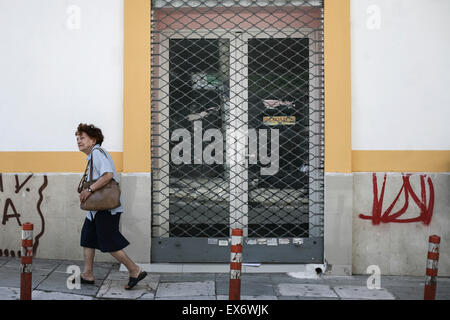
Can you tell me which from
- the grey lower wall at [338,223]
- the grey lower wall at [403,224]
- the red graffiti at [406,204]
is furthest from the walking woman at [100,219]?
the red graffiti at [406,204]

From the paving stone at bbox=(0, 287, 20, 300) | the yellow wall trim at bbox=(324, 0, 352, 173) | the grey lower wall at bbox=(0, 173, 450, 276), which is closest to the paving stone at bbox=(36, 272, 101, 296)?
the paving stone at bbox=(0, 287, 20, 300)

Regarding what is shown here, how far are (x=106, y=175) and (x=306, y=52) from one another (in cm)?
319

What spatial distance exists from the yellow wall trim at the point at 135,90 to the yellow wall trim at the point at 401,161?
8.86ft

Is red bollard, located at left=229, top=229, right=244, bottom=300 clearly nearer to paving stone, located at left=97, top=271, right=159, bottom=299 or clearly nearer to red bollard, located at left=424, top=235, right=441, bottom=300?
paving stone, located at left=97, top=271, right=159, bottom=299

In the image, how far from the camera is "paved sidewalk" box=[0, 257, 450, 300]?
5.25 metres

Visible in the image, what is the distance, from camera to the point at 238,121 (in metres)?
6.70

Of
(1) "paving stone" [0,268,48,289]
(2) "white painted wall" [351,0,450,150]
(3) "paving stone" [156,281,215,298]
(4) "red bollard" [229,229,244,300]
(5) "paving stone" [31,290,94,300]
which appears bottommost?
(3) "paving stone" [156,281,215,298]

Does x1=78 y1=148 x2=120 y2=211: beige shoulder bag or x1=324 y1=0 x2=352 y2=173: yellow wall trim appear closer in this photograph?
x1=78 y1=148 x2=120 y2=211: beige shoulder bag

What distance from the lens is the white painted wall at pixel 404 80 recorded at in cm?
629

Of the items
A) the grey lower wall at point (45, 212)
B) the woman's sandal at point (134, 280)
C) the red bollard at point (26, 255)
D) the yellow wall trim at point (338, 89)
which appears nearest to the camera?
the red bollard at point (26, 255)

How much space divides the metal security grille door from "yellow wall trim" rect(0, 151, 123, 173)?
955mm

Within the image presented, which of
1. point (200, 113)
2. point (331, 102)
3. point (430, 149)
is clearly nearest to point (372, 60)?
point (331, 102)

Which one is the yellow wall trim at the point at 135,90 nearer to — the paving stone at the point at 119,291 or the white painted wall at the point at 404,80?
the paving stone at the point at 119,291
